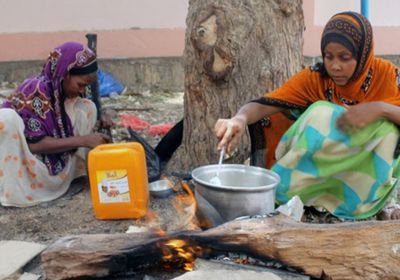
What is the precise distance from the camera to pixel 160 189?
11.3ft

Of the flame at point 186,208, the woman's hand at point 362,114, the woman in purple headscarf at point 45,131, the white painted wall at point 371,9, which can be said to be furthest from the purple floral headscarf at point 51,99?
the white painted wall at point 371,9

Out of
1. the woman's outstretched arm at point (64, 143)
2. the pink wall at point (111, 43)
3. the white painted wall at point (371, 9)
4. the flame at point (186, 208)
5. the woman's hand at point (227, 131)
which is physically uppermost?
the white painted wall at point (371, 9)

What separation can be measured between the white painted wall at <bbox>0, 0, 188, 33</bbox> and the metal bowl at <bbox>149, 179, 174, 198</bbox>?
14.1 ft

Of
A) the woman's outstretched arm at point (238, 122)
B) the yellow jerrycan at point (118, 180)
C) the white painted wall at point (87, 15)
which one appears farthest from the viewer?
the white painted wall at point (87, 15)

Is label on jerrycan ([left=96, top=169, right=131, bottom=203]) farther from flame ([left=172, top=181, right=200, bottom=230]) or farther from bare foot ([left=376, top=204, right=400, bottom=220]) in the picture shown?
bare foot ([left=376, top=204, right=400, bottom=220])

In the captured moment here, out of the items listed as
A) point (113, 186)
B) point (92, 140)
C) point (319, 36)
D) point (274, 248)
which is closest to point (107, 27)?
point (319, 36)

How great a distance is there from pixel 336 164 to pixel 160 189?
1.22m

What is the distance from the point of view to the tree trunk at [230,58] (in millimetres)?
3365

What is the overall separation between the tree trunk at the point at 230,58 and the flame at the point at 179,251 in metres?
1.51

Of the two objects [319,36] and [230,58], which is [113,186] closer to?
[230,58]

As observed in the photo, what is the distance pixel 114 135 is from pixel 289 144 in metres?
2.52

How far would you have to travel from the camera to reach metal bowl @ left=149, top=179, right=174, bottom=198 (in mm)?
3408

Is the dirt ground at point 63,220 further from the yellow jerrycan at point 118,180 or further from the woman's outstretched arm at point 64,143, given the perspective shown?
the woman's outstretched arm at point 64,143

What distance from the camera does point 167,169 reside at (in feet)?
12.7
